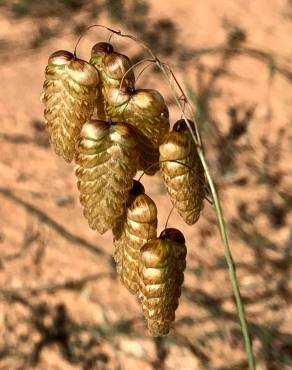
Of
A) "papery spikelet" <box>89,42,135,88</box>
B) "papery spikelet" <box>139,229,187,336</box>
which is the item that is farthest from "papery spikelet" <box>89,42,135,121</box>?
"papery spikelet" <box>139,229,187,336</box>

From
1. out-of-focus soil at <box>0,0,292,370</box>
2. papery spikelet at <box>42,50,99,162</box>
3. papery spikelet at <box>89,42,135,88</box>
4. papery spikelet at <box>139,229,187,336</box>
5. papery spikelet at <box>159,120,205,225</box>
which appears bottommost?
out-of-focus soil at <box>0,0,292,370</box>

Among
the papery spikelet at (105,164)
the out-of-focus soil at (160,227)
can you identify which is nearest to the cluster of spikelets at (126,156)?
the papery spikelet at (105,164)

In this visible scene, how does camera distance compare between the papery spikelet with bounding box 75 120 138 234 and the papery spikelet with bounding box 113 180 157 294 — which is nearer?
the papery spikelet with bounding box 75 120 138 234

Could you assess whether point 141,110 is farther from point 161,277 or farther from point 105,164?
point 161,277

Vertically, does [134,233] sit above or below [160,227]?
above

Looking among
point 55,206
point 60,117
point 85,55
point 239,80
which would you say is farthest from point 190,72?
point 60,117

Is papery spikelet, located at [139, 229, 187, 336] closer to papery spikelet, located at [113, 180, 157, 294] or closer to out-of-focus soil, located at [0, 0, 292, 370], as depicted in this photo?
papery spikelet, located at [113, 180, 157, 294]

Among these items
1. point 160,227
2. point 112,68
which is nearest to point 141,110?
point 112,68
